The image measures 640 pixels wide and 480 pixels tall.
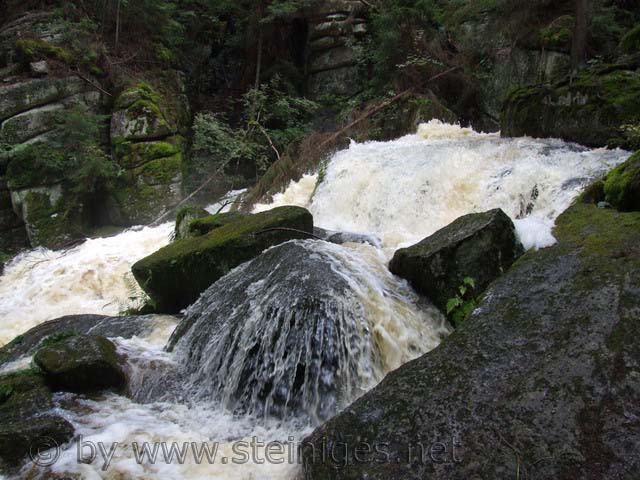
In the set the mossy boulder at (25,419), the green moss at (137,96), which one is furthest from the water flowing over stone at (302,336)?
the green moss at (137,96)

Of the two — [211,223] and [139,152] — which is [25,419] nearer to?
[211,223]

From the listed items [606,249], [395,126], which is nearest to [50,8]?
[395,126]

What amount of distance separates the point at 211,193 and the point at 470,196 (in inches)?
359

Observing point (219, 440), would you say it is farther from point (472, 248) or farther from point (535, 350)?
point (472, 248)

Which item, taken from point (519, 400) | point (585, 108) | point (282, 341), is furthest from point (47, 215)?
point (585, 108)

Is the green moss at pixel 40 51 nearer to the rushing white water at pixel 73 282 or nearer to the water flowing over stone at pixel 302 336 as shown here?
the rushing white water at pixel 73 282

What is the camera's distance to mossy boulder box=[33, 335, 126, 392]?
11.5ft

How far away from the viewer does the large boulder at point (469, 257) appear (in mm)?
4105

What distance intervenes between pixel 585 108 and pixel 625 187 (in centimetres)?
482

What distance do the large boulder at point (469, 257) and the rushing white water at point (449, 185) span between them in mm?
238

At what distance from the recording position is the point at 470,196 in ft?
22.4

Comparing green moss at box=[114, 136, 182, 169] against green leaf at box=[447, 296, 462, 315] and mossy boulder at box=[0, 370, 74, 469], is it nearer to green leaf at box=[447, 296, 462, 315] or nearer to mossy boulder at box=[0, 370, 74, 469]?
mossy boulder at box=[0, 370, 74, 469]

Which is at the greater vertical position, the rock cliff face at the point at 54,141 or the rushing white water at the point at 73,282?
the rock cliff face at the point at 54,141

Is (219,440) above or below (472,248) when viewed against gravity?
below
